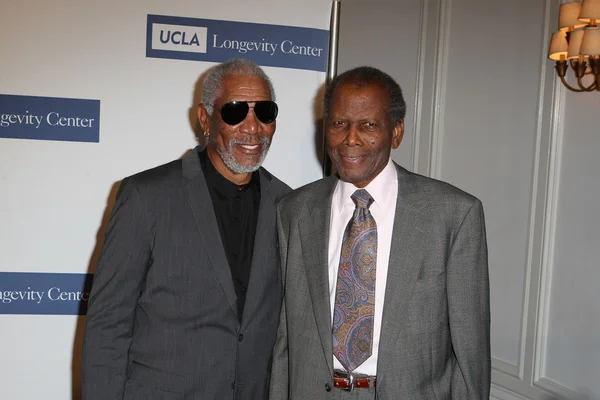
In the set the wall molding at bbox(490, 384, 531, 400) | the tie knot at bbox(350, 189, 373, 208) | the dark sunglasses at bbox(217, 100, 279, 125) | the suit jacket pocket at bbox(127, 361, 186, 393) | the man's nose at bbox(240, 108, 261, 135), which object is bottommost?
the wall molding at bbox(490, 384, 531, 400)

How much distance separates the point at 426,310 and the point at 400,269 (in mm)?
148

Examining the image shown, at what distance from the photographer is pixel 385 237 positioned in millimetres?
2195

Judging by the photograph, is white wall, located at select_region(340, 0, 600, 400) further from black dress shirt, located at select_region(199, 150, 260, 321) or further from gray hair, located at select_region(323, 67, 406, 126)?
black dress shirt, located at select_region(199, 150, 260, 321)

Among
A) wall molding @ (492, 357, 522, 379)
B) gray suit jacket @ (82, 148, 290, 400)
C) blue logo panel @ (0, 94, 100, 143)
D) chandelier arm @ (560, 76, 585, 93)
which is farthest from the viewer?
wall molding @ (492, 357, 522, 379)

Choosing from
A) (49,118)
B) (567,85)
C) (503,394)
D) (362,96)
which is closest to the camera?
(362,96)

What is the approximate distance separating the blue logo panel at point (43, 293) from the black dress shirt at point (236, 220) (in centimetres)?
111

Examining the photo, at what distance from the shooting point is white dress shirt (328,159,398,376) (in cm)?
213

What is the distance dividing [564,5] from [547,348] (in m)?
1.91

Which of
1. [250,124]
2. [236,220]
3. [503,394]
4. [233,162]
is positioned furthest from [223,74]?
[503,394]

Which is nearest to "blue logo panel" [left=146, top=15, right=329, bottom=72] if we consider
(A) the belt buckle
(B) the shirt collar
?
(B) the shirt collar

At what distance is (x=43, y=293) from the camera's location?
10.3ft

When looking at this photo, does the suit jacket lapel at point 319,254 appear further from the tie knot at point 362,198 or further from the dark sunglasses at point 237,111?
the dark sunglasses at point 237,111

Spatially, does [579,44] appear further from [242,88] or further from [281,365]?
[281,365]

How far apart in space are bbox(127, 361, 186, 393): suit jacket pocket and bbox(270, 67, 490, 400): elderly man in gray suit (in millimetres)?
367
